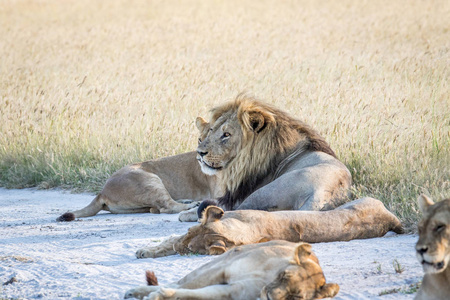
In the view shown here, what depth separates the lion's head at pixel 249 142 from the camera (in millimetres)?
5594

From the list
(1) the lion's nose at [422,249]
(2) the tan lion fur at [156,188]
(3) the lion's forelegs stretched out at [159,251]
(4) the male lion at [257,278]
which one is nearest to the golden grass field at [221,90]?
(2) the tan lion fur at [156,188]

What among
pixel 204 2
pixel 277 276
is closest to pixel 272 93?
pixel 277 276

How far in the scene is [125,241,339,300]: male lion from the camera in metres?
3.00

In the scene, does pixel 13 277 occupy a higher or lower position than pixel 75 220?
higher

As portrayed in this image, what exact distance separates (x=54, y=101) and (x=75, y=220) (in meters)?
3.95

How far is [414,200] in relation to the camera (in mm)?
5125

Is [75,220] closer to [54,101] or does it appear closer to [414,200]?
[414,200]

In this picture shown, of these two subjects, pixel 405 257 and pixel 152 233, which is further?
pixel 152 233

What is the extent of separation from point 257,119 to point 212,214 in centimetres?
172

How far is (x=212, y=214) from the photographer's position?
13.3 ft

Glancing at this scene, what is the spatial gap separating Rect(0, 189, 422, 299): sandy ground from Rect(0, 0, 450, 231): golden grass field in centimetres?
102

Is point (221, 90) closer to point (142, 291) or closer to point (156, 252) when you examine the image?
point (156, 252)

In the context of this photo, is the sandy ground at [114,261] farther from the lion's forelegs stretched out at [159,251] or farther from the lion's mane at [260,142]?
the lion's mane at [260,142]

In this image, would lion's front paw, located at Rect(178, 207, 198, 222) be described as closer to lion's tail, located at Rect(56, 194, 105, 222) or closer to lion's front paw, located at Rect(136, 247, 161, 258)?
lion's tail, located at Rect(56, 194, 105, 222)
